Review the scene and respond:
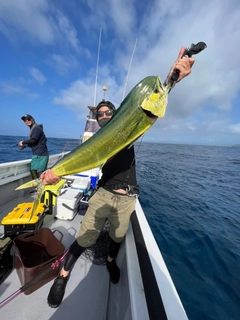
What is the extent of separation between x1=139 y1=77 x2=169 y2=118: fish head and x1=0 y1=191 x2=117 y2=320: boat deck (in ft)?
8.12

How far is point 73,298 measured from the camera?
2219 millimetres

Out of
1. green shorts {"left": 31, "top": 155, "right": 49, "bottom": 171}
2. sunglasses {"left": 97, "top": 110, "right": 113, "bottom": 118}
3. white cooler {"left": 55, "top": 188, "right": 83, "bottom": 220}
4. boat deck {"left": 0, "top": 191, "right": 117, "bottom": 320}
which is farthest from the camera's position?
green shorts {"left": 31, "top": 155, "right": 49, "bottom": 171}

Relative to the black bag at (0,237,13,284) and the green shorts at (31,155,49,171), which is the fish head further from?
the green shorts at (31,155,49,171)

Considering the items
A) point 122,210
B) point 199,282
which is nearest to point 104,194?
point 122,210

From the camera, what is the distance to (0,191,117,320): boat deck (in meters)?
2.00

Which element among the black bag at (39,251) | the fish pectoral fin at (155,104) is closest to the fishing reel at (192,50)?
the fish pectoral fin at (155,104)

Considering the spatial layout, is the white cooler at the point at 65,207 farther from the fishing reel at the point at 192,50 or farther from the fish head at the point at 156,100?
the fishing reel at the point at 192,50

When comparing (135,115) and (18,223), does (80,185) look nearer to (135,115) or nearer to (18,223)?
(18,223)

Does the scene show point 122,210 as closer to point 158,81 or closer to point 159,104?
point 159,104

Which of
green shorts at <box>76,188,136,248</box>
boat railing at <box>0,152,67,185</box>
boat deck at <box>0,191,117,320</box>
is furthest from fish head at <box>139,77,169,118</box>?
boat railing at <box>0,152,67,185</box>

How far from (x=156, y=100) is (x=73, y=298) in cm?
267

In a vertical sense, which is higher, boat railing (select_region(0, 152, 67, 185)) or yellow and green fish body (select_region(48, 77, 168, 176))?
yellow and green fish body (select_region(48, 77, 168, 176))

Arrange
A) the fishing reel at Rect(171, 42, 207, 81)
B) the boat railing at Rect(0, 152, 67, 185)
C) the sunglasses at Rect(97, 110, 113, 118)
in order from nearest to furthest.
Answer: the fishing reel at Rect(171, 42, 207, 81), the sunglasses at Rect(97, 110, 113, 118), the boat railing at Rect(0, 152, 67, 185)

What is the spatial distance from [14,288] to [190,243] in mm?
5127
